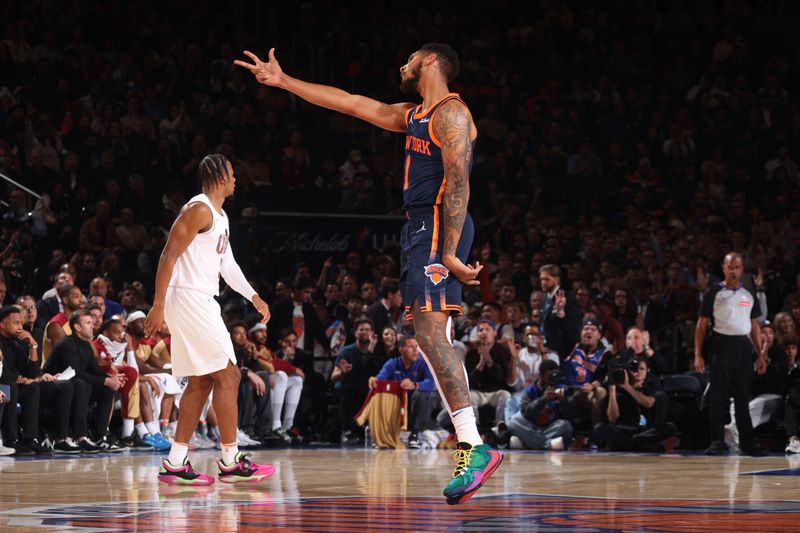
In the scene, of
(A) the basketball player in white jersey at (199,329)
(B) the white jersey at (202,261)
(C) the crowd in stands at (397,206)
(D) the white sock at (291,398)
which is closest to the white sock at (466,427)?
(A) the basketball player in white jersey at (199,329)

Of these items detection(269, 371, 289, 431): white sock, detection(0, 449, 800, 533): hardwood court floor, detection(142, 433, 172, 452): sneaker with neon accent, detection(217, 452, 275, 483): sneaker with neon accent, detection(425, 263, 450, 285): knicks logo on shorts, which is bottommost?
detection(0, 449, 800, 533): hardwood court floor

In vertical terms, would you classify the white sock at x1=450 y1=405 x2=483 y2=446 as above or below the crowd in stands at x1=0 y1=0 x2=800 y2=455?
below

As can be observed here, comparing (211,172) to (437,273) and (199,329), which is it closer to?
(199,329)

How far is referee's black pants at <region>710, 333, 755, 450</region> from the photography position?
38.5 ft

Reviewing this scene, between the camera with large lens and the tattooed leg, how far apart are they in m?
6.75

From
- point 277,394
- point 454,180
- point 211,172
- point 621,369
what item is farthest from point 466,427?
point 277,394

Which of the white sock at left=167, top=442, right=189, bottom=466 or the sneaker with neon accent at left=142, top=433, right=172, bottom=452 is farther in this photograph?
the sneaker with neon accent at left=142, top=433, right=172, bottom=452

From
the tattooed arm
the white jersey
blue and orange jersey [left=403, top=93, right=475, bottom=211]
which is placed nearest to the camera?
the tattooed arm

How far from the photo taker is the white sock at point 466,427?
5.83 meters

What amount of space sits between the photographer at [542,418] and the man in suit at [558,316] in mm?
649

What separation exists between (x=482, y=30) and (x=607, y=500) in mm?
16707

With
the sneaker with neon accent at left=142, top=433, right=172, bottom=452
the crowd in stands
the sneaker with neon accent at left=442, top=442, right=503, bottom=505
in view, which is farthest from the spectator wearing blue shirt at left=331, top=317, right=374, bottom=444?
the sneaker with neon accent at left=442, top=442, right=503, bottom=505

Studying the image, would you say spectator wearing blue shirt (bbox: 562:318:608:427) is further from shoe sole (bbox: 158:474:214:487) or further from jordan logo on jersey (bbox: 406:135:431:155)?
jordan logo on jersey (bbox: 406:135:431:155)

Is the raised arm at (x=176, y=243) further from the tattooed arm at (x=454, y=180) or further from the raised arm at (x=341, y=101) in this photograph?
the tattooed arm at (x=454, y=180)
